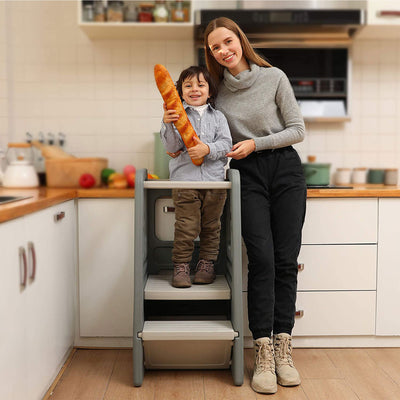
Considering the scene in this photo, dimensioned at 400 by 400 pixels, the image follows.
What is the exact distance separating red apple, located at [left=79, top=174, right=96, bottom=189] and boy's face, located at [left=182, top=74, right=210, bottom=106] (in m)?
0.75

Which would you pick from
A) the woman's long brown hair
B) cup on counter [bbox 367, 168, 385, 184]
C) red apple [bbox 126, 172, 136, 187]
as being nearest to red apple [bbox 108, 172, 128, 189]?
red apple [bbox 126, 172, 136, 187]

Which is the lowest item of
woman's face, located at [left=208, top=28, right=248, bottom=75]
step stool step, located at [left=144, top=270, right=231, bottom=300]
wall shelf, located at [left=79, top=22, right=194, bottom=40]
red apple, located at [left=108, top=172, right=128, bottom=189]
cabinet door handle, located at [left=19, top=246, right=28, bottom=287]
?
step stool step, located at [left=144, top=270, right=231, bottom=300]

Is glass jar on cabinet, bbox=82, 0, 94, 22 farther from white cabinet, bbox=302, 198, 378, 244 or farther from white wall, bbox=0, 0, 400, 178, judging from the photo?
white cabinet, bbox=302, 198, 378, 244

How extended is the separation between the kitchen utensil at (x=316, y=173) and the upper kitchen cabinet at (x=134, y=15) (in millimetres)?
952

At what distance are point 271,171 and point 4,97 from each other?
5.51ft

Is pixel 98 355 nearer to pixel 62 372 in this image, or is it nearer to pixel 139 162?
pixel 62 372

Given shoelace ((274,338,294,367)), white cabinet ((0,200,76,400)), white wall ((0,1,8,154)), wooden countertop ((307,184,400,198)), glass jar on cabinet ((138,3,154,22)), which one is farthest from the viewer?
white wall ((0,1,8,154))

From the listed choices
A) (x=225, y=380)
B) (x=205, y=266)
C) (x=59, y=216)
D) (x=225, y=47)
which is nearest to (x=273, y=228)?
(x=205, y=266)

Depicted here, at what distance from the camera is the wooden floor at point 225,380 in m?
1.89

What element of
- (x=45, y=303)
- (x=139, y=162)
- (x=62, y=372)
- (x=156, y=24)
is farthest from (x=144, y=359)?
(x=156, y=24)

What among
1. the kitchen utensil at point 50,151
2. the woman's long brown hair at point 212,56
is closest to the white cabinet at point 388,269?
the woman's long brown hair at point 212,56

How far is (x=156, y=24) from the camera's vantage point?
2596 mm

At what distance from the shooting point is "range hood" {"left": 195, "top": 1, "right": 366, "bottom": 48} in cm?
257

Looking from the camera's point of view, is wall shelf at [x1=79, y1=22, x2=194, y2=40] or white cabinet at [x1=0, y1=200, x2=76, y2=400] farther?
wall shelf at [x1=79, y1=22, x2=194, y2=40]
